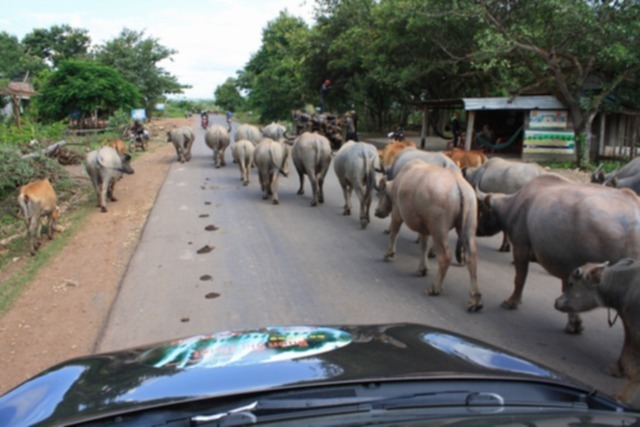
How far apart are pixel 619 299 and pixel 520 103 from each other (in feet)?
55.6

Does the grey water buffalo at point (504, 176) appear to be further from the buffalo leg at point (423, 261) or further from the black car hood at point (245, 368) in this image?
the black car hood at point (245, 368)

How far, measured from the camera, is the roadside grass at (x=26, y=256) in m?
7.07

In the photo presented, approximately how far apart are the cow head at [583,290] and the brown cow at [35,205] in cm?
810

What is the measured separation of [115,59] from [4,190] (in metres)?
35.5

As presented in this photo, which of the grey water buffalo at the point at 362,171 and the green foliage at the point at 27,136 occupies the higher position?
the green foliage at the point at 27,136

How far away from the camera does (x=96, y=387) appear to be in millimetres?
2365

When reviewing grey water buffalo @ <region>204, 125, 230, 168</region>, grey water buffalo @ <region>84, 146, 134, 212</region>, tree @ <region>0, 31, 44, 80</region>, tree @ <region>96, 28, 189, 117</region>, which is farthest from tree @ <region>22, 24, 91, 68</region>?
grey water buffalo @ <region>84, 146, 134, 212</region>

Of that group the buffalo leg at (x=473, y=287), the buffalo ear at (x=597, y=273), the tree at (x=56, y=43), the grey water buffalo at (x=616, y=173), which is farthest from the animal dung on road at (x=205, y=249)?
the tree at (x=56, y=43)

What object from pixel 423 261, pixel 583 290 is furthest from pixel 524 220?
pixel 423 261

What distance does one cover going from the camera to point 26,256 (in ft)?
29.5

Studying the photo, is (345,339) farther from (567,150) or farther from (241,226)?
(567,150)

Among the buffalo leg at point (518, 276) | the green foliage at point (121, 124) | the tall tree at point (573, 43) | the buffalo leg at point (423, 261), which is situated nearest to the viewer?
the buffalo leg at point (518, 276)

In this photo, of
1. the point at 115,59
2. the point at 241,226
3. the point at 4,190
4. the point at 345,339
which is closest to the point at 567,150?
the point at 241,226

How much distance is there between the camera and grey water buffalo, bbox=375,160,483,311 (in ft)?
21.0
